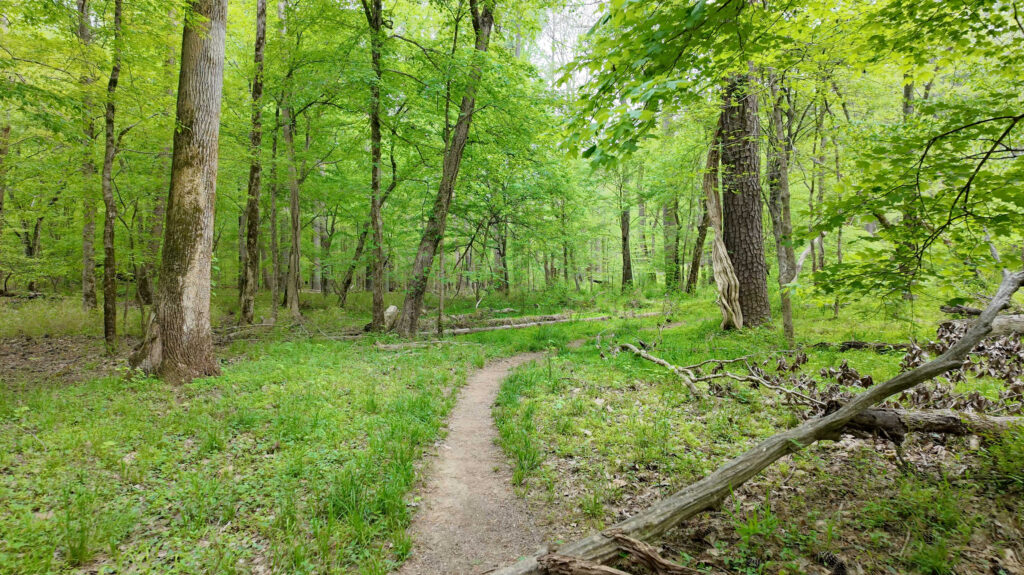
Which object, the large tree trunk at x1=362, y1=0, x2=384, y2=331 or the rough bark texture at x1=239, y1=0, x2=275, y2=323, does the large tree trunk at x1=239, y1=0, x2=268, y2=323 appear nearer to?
the rough bark texture at x1=239, y1=0, x2=275, y2=323

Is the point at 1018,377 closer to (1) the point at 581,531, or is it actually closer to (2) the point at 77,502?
(1) the point at 581,531

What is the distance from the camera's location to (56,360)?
30.2ft

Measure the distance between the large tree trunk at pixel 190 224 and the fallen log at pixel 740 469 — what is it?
272 inches

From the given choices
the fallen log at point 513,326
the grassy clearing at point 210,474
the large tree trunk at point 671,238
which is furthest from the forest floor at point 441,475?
the large tree trunk at point 671,238

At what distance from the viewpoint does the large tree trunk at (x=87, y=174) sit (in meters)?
8.17

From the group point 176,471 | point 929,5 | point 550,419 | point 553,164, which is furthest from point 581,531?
point 553,164

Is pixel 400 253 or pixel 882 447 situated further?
pixel 400 253

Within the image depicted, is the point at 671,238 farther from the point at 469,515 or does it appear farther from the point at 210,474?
the point at 210,474

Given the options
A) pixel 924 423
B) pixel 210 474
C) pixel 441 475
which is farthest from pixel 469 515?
pixel 924 423

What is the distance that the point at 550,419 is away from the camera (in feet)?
18.3

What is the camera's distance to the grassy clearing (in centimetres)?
300

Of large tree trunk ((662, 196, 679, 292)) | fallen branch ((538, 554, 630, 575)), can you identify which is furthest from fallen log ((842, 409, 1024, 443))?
large tree trunk ((662, 196, 679, 292))

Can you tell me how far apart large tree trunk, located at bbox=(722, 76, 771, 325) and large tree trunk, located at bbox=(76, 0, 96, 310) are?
12.3 meters

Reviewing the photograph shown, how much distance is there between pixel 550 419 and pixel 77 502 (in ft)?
15.4
